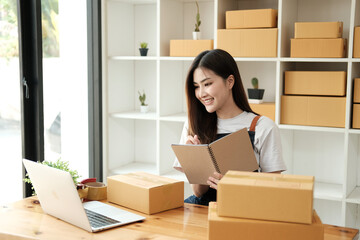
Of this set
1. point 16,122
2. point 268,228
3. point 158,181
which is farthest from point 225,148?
point 16,122

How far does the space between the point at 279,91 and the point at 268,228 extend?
180cm

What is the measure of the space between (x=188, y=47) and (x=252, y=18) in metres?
0.51

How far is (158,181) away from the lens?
206 cm

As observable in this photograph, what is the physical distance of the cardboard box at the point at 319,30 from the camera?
9.68ft

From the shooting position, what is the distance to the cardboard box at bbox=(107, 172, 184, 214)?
6.40 ft

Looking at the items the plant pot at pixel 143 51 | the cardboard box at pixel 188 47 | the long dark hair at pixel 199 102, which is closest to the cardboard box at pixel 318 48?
the cardboard box at pixel 188 47

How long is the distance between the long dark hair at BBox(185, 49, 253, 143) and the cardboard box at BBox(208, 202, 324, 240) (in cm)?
93

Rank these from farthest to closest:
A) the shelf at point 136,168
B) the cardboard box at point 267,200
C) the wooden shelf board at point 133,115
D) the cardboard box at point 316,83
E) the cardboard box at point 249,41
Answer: the shelf at point 136,168
the wooden shelf board at point 133,115
the cardboard box at point 249,41
the cardboard box at point 316,83
the cardboard box at point 267,200

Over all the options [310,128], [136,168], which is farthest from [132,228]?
[136,168]

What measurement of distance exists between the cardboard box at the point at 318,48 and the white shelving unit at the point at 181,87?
0.04 meters

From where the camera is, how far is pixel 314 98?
9.97ft

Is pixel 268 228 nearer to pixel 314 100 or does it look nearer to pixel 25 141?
pixel 314 100

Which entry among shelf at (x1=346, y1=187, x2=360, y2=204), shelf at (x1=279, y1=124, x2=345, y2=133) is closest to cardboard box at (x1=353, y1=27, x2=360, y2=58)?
shelf at (x1=279, y1=124, x2=345, y2=133)

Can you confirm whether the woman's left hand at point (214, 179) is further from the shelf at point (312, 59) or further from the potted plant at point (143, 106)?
the potted plant at point (143, 106)
